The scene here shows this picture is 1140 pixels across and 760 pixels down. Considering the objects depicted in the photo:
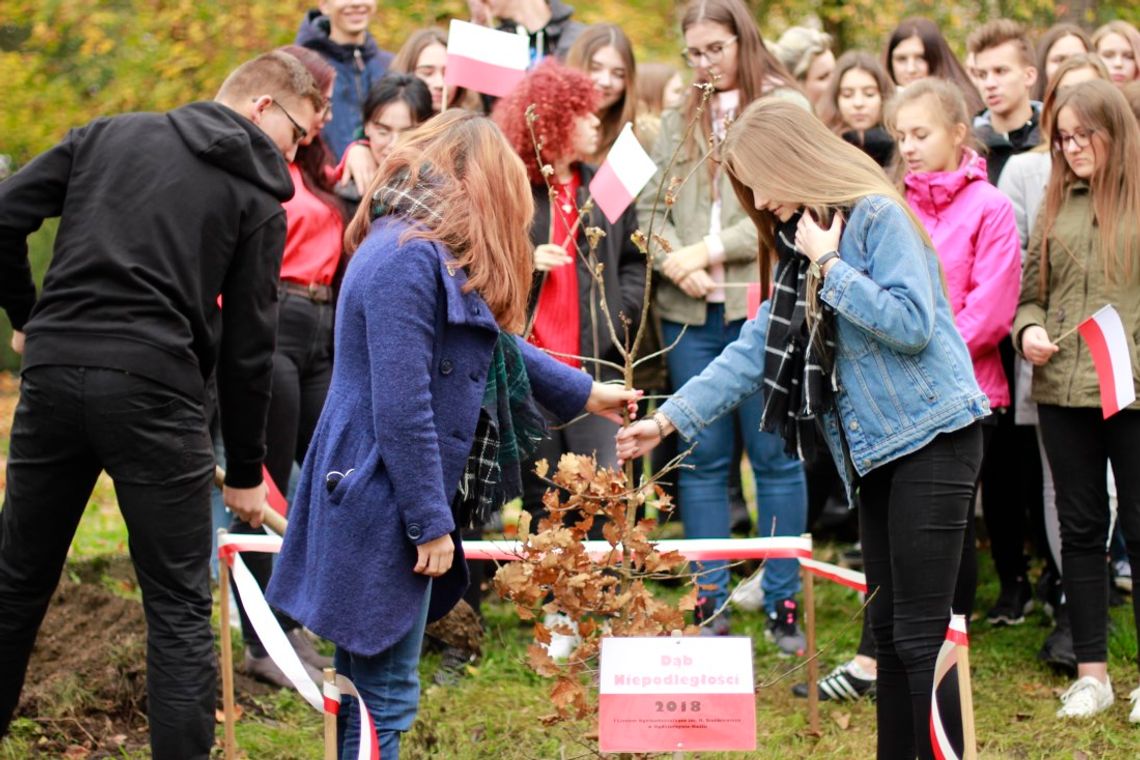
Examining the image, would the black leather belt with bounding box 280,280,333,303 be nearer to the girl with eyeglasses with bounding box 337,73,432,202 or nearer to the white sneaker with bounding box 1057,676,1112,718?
the girl with eyeglasses with bounding box 337,73,432,202

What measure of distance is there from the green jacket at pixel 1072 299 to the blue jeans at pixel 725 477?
106 centimetres

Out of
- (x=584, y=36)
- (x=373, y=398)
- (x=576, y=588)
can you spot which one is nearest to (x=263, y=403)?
(x=373, y=398)

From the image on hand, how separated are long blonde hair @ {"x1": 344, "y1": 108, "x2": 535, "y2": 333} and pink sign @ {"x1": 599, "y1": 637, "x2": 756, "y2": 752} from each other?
910 mm

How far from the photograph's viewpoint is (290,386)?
4980 mm

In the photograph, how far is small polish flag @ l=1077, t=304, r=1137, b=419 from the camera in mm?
4254

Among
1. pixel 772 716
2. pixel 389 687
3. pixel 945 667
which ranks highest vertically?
pixel 945 667

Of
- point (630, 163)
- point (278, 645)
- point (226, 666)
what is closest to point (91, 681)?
point (226, 666)

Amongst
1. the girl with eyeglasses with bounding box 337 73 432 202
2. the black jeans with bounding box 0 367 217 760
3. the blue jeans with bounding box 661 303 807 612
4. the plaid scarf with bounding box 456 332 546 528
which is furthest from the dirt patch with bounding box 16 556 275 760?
the girl with eyeglasses with bounding box 337 73 432 202

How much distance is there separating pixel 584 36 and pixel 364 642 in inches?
141

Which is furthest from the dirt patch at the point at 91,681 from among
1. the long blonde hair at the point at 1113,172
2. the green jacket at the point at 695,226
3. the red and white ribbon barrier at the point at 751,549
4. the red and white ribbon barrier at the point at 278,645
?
the long blonde hair at the point at 1113,172

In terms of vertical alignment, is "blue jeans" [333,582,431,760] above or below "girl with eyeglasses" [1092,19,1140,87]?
below

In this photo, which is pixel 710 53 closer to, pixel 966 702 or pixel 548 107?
pixel 548 107

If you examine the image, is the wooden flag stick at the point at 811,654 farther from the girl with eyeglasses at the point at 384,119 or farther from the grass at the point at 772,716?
the girl with eyeglasses at the point at 384,119

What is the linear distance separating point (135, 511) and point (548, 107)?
2323mm
